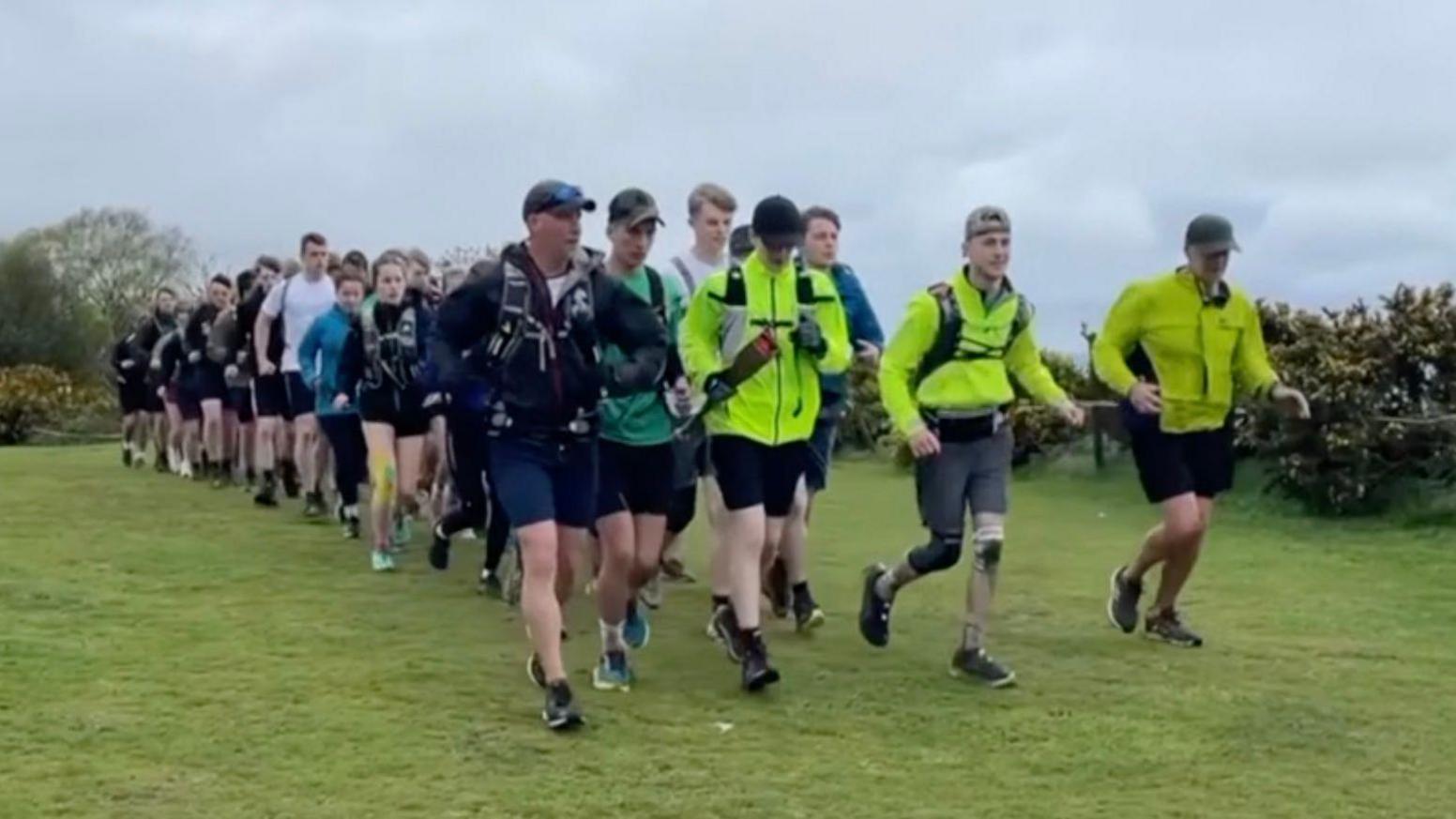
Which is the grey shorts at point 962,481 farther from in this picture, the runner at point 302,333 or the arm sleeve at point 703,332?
the runner at point 302,333

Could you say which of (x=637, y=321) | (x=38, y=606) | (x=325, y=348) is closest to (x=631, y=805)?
(x=637, y=321)

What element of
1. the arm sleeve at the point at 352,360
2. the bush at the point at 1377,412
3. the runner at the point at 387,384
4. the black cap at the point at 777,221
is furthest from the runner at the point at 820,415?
the bush at the point at 1377,412

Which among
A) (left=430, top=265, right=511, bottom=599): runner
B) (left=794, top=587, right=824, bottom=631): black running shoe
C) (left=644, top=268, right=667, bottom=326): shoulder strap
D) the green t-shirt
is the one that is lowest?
(left=794, top=587, right=824, bottom=631): black running shoe

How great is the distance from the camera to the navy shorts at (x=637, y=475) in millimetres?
8008

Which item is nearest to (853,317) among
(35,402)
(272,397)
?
(272,397)

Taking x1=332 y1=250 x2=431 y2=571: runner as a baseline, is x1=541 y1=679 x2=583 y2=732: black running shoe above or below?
below

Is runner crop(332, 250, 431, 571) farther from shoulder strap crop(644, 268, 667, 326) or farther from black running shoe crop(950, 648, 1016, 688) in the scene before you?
black running shoe crop(950, 648, 1016, 688)

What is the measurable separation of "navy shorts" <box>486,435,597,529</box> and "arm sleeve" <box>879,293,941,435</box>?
57.2 inches

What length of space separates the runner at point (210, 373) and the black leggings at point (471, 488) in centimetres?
555

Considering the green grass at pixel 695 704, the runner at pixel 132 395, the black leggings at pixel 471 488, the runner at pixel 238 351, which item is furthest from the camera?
the runner at pixel 132 395

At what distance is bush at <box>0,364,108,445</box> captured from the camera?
30.3 metres

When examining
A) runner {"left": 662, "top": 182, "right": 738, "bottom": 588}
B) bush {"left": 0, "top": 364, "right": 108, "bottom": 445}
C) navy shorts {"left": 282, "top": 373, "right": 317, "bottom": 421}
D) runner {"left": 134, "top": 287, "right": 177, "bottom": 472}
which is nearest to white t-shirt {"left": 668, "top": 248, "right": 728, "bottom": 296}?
runner {"left": 662, "top": 182, "right": 738, "bottom": 588}

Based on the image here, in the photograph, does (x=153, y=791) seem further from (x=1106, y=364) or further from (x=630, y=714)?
(x=1106, y=364)

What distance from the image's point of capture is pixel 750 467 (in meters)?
7.84
